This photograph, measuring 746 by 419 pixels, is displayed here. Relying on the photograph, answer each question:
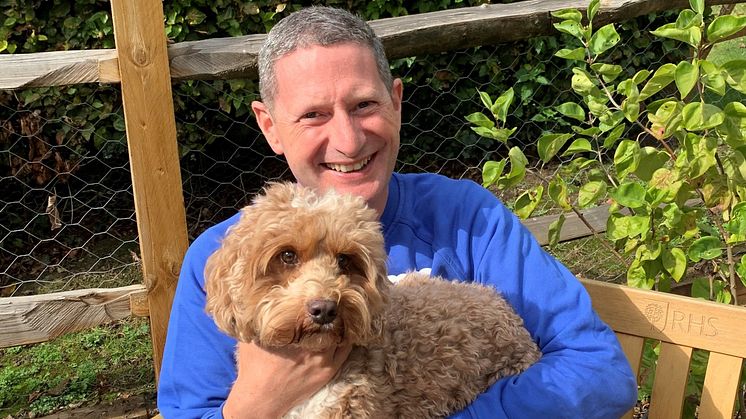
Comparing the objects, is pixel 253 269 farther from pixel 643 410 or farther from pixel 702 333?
pixel 643 410

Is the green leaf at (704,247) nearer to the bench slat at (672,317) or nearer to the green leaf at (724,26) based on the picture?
the bench slat at (672,317)

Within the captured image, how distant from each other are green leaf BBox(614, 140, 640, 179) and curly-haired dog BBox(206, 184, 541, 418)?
93 cm

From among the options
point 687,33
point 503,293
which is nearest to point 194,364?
point 503,293

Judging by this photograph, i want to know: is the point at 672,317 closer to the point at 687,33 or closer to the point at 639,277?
the point at 639,277

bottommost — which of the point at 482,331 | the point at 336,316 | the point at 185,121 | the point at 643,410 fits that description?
the point at 643,410

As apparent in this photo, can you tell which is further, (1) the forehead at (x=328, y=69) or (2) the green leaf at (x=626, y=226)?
(2) the green leaf at (x=626, y=226)

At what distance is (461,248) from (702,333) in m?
0.80

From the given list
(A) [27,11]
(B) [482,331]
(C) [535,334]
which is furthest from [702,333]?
(A) [27,11]

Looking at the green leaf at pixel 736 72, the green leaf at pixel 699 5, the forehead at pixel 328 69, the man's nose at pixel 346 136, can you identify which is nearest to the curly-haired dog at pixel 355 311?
the man's nose at pixel 346 136

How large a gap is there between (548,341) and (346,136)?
0.80m

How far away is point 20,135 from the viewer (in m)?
5.13

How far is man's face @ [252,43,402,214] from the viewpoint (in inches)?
83.7

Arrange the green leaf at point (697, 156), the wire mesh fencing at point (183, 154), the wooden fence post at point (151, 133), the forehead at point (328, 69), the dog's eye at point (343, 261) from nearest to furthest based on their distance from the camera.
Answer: the dog's eye at point (343, 261)
the forehead at point (328, 69)
the green leaf at point (697, 156)
the wooden fence post at point (151, 133)
the wire mesh fencing at point (183, 154)

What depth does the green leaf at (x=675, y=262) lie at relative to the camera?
2869mm
